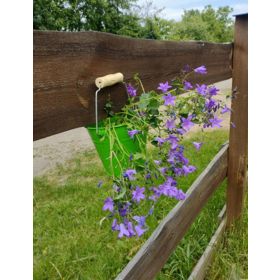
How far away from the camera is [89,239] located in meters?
2.52

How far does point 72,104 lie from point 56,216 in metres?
2.23

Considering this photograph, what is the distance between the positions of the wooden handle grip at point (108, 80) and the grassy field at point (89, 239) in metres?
0.83

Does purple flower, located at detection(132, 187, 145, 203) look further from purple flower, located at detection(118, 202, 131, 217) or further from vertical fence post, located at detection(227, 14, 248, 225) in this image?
vertical fence post, located at detection(227, 14, 248, 225)

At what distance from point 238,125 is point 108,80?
1517 millimetres

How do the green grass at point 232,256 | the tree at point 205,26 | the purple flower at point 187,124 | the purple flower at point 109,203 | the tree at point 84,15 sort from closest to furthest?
1. the purple flower at point 109,203
2. the purple flower at point 187,124
3. the green grass at point 232,256
4. the tree at point 84,15
5. the tree at point 205,26

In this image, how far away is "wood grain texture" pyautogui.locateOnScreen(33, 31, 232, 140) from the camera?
821 millimetres

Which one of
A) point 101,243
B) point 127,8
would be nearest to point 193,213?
point 101,243

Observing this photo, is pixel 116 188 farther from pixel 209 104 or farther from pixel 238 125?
pixel 238 125

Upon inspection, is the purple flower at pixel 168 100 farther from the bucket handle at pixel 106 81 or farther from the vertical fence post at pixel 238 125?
the vertical fence post at pixel 238 125

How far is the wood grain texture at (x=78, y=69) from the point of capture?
0.82 m

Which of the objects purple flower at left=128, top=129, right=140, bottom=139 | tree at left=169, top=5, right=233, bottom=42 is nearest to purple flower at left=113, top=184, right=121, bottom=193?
purple flower at left=128, top=129, right=140, bottom=139

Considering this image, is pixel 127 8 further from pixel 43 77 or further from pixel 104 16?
pixel 43 77

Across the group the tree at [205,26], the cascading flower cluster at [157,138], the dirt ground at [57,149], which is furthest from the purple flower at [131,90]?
the tree at [205,26]

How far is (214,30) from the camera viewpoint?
87.4ft
